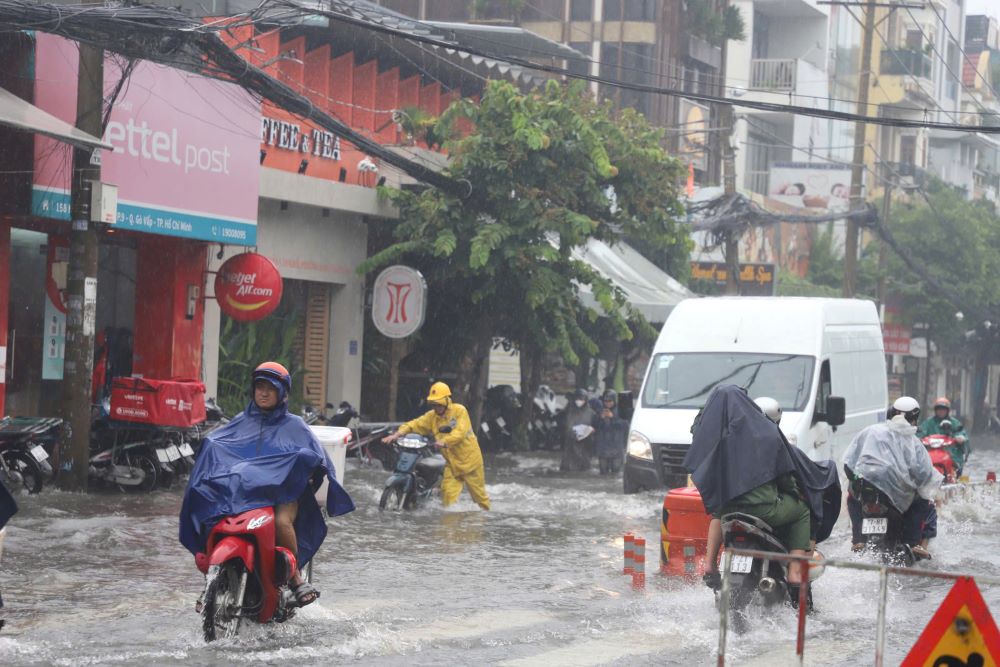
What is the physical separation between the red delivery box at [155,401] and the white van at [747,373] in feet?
15.6

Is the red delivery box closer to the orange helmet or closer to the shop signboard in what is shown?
the orange helmet

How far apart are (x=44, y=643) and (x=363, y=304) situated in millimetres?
18124

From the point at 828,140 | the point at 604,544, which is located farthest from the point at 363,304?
the point at 828,140

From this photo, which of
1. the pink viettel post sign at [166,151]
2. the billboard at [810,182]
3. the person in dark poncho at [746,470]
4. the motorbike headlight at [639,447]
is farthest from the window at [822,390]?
the billboard at [810,182]

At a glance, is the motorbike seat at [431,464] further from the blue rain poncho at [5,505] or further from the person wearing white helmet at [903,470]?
the blue rain poncho at [5,505]

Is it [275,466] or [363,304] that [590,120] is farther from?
[275,466]

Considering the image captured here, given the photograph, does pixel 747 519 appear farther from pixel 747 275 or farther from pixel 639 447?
pixel 747 275

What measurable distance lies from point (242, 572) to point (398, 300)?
15.7 m

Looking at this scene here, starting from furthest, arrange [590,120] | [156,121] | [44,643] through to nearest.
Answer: [590,120], [156,121], [44,643]

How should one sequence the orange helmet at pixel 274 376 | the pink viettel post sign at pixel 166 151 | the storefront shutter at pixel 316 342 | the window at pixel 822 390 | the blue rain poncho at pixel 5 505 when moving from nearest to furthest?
the blue rain poncho at pixel 5 505, the orange helmet at pixel 274 376, the pink viettel post sign at pixel 166 151, the window at pixel 822 390, the storefront shutter at pixel 316 342

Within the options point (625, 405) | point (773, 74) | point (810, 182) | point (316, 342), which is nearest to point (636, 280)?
point (316, 342)

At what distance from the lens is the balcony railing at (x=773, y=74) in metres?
52.3

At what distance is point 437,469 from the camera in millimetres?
16750

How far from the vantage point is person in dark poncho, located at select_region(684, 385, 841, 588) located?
9.30 meters
